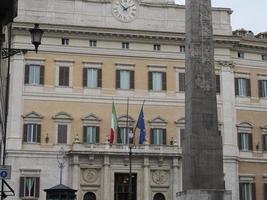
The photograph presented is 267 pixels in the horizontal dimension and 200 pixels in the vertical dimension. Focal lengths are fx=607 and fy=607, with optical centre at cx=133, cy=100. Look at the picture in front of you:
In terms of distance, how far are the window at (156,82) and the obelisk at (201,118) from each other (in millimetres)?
20733

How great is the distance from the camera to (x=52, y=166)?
125 feet

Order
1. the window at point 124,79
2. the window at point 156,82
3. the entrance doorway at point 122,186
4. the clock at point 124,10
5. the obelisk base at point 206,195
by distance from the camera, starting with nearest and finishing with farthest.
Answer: the obelisk base at point 206,195 < the entrance doorway at point 122,186 < the window at point 124,79 < the window at point 156,82 < the clock at point 124,10

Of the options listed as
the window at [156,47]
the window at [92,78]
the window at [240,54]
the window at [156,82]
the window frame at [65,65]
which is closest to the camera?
the window frame at [65,65]

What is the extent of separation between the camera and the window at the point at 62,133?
3850 cm

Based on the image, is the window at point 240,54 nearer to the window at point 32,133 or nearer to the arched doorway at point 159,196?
the arched doorway at point 159,196

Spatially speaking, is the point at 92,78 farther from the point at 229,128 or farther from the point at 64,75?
the point at 229,128

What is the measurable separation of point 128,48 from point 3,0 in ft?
A: 98.1

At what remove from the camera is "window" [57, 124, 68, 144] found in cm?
3850

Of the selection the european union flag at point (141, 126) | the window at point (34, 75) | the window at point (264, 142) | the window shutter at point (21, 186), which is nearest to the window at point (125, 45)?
the european union flag at point (141, 126)


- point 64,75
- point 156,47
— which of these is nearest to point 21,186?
point 64,75

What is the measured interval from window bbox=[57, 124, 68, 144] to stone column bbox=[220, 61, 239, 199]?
10496 mm

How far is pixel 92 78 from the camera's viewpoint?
Result: 3994cm

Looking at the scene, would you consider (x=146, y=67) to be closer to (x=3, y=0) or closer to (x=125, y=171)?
(x=125, y=171)

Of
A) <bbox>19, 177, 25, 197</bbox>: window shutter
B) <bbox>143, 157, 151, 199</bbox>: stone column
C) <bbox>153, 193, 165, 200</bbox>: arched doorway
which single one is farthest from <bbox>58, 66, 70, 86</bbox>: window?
<bbox>153, 193, 165, 200</bbox>: arched doorway
